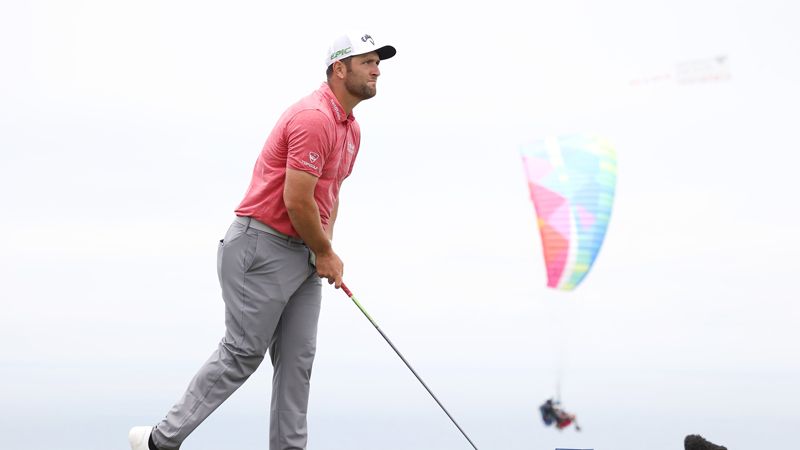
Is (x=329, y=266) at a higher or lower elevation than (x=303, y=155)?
lower

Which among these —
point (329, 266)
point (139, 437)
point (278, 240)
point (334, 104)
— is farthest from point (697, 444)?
point (139, 437)

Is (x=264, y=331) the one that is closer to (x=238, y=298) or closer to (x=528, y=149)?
(x=238, y=298)

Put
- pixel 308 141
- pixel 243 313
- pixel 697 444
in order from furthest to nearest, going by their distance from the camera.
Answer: pixel 243 313
pixel 308 141
pixel 697 444

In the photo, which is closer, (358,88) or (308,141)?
(308,141)

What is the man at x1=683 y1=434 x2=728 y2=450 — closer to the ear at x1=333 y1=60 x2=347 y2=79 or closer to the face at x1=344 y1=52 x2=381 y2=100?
the face at x1=344 y1=52 x2=381 y2=100

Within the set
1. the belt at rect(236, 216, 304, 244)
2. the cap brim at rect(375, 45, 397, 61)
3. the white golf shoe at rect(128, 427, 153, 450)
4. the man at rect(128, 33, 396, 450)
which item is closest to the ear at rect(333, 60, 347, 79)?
the man at rect(128, 33, 396, 450)

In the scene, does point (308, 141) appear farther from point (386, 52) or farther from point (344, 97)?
point (386, 52)

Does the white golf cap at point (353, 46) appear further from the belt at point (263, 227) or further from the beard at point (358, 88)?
the belt at point (263, 227)

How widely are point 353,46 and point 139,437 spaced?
79.3 inches

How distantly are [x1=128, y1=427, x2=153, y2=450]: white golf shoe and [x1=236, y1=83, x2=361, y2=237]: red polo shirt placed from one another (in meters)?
1.07

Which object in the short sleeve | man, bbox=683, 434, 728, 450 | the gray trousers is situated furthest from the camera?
the gray trousers

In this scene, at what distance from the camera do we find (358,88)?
5.06 meters

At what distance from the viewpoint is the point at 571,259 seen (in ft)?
44.0

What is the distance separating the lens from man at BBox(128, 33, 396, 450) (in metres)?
4.91
